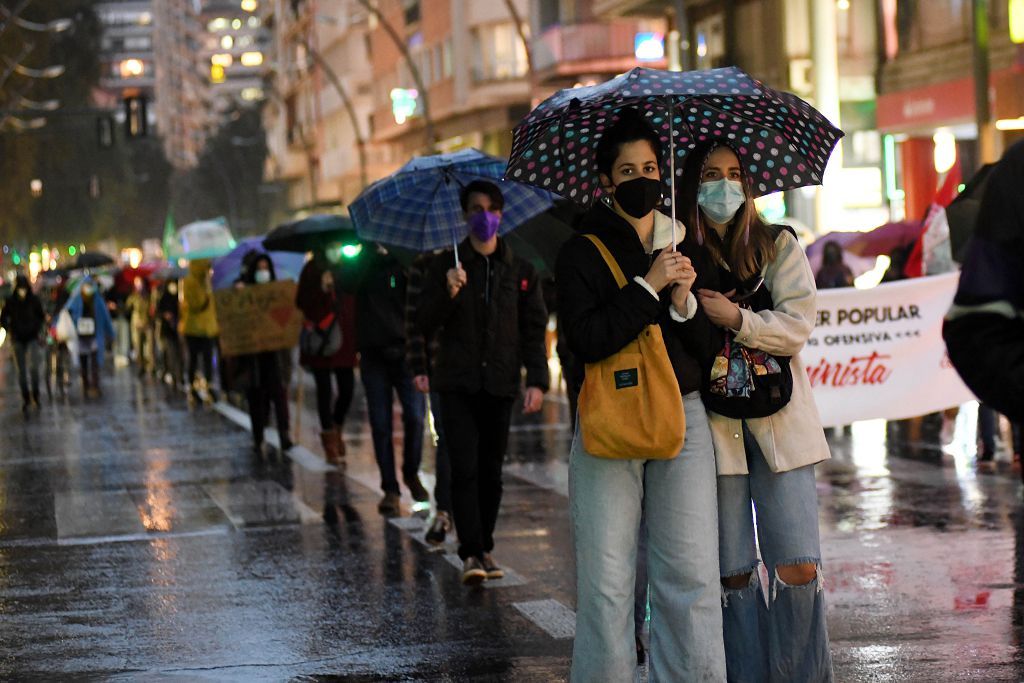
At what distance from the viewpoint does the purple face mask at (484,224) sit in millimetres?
8852

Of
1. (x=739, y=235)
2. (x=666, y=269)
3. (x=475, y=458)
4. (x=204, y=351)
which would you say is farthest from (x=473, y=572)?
(x=204, y=351)

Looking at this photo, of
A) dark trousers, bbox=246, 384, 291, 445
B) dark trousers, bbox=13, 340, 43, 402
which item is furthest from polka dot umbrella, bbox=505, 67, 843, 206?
dark trousers, bbox=13, 340, 43, 402

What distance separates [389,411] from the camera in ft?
41.7

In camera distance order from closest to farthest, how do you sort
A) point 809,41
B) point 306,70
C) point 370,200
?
1. point 370,200
2. point 809,41
3. point 306,70

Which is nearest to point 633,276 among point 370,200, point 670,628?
point 670,628

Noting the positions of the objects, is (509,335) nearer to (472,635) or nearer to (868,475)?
(472,635)

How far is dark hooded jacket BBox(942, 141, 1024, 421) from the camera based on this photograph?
320 cm

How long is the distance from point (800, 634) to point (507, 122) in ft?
163

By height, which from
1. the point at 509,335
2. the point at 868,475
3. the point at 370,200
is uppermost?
the point at 370,200

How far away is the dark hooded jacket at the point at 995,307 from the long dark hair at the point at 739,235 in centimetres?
234

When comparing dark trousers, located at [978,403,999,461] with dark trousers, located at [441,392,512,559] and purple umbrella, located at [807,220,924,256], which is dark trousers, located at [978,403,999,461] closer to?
dark trousers, located at [441,392,512,559]

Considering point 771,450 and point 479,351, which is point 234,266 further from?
point 771,450

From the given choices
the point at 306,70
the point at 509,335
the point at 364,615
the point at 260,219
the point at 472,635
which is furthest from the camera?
the point at 260,219

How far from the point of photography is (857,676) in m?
6.88
